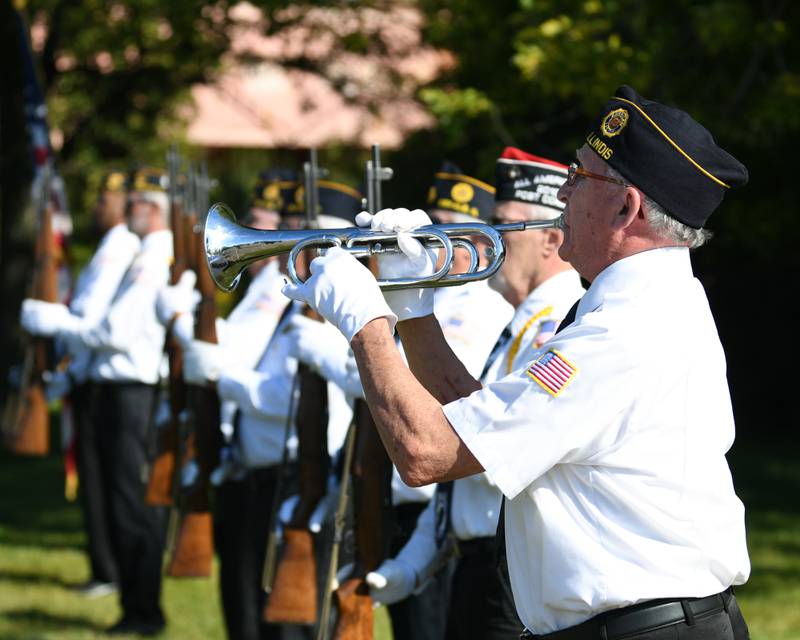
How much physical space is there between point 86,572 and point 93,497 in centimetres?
75

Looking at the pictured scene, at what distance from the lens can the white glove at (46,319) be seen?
806 cm

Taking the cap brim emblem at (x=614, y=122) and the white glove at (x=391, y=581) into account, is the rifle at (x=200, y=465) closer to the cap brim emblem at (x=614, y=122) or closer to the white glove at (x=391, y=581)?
the white glove at (x=391, y=581)

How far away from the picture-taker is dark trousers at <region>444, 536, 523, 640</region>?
3895 millimetres

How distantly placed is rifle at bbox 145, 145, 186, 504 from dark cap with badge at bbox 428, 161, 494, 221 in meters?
2.12

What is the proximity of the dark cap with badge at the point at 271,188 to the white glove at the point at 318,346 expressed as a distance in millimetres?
1263

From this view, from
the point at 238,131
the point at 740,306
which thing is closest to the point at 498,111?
the point at 740,306

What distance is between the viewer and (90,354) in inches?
319

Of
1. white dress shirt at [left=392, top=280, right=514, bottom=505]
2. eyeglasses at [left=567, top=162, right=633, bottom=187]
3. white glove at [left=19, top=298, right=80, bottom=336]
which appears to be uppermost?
eyeglasses at [left=567, top=162, right=633, bottom=187]

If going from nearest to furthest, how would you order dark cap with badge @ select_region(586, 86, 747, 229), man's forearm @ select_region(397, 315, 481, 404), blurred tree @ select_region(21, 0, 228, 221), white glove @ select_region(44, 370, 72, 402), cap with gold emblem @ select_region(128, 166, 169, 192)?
dark cap with badge @ select_region(586, 86, 747, 229) → man's forearm @ select_region(397, 315, 481, 404) → cap with gold emblem @ select_region(128, 166, 169, 192) → white glove @ select_region(44, 370, 72, 402) → blurred tree @ select_region(21, 0, 228, 221)

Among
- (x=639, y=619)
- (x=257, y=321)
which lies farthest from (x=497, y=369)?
(x=257, y=321)

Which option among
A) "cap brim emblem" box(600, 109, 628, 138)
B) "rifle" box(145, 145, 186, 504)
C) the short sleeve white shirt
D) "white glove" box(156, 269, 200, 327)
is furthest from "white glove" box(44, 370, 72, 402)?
"cap brim emblem" box(600, 109, 628, 138)

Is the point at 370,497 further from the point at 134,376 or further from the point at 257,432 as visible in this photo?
the point at 134,376

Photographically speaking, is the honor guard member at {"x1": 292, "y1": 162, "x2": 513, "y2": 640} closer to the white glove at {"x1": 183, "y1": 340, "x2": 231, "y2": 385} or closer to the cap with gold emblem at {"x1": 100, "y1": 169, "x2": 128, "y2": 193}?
the white glove at {"x1": 183, "y1": 340, "x2": 231, "y2": 385}

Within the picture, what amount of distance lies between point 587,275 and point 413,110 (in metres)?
12.1
